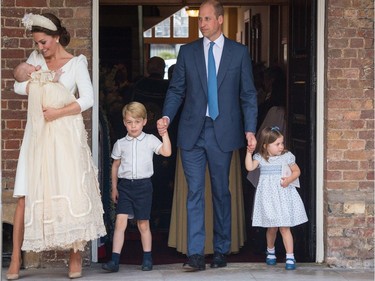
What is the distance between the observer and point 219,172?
8.00 m

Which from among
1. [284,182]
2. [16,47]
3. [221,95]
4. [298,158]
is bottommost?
[284,182]

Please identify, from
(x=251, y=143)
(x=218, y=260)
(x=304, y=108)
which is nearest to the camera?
(x=251, y=143)

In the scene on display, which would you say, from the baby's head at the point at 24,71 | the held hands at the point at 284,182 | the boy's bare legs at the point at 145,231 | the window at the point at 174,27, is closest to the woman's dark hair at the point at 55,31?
the baby's head at the point at 24,71

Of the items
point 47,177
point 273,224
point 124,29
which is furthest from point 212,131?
point 124,29

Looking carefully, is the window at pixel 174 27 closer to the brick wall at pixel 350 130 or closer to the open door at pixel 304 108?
the open door at pixel 304 108

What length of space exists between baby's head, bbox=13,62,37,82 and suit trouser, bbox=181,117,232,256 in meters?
1.43

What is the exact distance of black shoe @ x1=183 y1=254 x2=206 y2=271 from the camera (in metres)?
7.88

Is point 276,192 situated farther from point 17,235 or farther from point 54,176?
point 17,235

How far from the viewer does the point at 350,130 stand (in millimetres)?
8219

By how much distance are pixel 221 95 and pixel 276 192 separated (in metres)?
0.87

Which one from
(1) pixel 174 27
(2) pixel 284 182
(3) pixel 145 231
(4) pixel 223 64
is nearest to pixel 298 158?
(2) pixel 284 182

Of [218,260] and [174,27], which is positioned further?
[174,27]

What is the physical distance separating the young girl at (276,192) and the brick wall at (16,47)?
5.23 feet

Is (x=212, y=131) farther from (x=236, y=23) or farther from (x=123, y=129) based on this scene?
(x=236, y=23)
